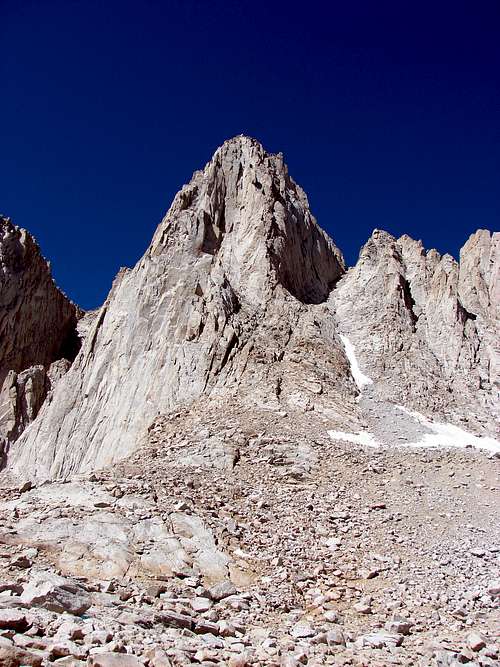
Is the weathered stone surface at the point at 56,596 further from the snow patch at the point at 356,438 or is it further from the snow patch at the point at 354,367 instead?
the snow patch at the point at 354,367

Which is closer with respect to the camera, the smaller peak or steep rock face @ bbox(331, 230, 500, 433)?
steep rock face @ bbox(331, 230, 500, 433)

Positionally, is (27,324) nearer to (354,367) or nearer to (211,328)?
(211,328)

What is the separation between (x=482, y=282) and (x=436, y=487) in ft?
113

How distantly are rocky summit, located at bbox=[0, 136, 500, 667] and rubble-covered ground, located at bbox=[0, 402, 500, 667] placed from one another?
74 millimetres

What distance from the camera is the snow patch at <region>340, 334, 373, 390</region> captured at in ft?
119

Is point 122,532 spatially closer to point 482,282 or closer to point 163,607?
point 163,607

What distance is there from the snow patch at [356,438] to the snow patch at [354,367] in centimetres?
785

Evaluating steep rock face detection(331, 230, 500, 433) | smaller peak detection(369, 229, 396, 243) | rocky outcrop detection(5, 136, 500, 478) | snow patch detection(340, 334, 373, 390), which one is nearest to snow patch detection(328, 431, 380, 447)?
rocky outcrop detection(5, 136, 500, 478)

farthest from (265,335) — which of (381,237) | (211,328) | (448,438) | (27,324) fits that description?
(27,324)

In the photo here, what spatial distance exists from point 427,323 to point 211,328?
65.6 ft

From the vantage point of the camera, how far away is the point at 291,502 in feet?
63.6

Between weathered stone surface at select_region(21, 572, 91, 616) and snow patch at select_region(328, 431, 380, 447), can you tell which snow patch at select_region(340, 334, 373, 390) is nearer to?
snow patch at select_region(328, 431, 380, 447)

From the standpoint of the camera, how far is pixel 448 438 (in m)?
29.2

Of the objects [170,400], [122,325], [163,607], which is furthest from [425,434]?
[122,325]
